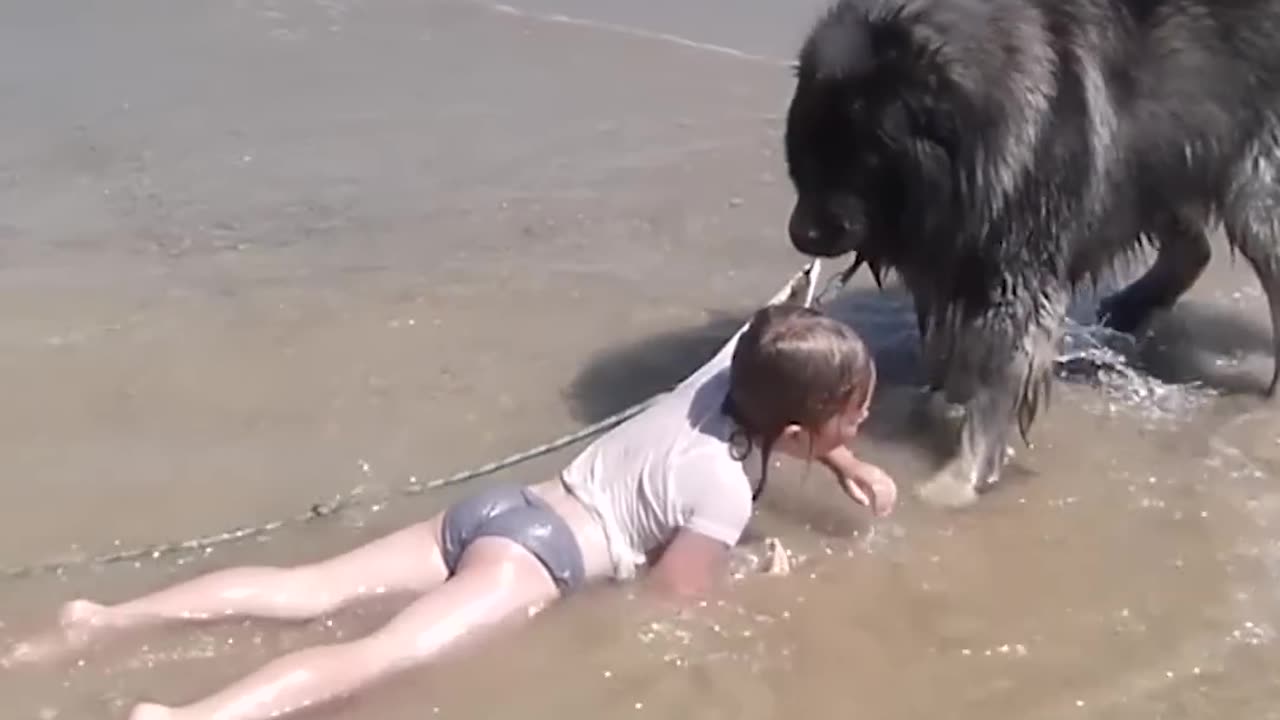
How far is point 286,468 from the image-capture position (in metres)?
4.59

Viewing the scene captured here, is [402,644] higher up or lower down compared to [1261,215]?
lower down

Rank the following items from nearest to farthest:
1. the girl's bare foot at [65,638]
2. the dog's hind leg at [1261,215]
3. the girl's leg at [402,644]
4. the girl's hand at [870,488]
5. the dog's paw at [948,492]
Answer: the girl's leg at [402,644], the girl's bare foot at [65,638], the girl's hand at [870,488], the dog's paw at [948,492], the dog's hind leg at [1261,215]

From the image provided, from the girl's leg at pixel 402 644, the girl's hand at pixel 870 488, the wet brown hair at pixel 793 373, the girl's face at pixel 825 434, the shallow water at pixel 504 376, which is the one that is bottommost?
the shallow water at pixel 504 376

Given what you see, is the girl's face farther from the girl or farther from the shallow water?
the shallow water

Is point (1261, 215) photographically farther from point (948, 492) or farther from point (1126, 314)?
point (948, 492)

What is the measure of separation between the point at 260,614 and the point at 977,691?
5.11 feet

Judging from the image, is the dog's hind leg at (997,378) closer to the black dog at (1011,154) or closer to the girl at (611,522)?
the black dog at (1011,154)

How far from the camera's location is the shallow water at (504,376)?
12.4ft

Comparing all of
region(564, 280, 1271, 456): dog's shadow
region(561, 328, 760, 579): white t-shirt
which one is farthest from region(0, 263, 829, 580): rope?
region(561, 328, 760, 579): white t-shirt

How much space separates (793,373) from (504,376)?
4.71 ft

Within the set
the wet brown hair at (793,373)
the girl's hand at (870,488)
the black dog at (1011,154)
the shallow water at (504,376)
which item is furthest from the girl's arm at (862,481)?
the black dog at (1011,154)

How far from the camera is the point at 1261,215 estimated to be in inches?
199

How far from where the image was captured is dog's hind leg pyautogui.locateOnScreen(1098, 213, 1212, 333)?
5.62 metres

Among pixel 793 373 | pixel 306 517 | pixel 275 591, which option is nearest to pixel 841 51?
pixel 793 373
